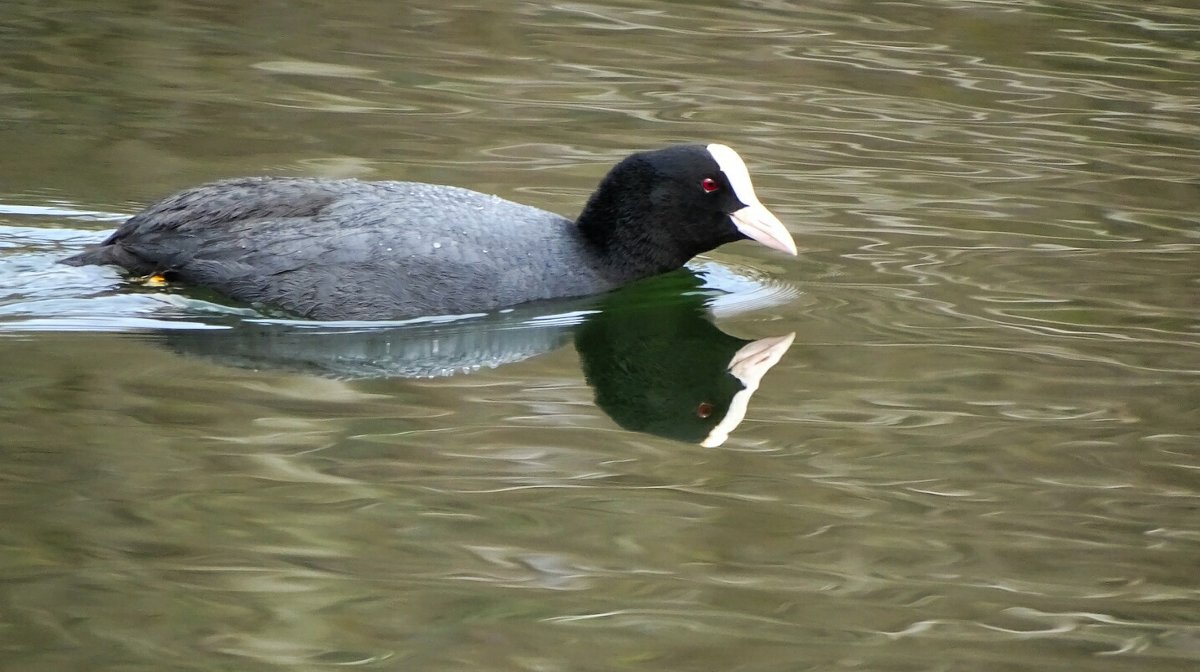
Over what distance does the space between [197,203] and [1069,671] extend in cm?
359

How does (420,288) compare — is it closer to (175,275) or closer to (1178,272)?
(175,275)

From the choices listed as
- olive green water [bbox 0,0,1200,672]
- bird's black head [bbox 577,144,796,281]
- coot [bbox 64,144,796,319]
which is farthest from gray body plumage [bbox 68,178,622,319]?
bird's black head [bbox 577,144,796,281]

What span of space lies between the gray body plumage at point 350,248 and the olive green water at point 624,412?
114 millimetres

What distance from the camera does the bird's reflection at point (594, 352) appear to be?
4.97 meters

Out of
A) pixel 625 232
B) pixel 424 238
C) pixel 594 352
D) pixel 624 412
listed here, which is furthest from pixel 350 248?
pixel 624 412

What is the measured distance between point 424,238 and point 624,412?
111 centimetres

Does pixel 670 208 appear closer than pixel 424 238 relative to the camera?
No

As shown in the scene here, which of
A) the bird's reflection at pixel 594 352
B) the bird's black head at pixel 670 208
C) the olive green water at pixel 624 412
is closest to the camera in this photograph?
the olive green water at pixel 624 412

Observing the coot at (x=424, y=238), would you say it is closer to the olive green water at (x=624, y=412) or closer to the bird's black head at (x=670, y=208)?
the bird's black head at (x=670, y=208)

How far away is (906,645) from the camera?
11.4 feet

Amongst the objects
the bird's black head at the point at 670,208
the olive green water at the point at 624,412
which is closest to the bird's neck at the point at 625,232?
the bird's black head at the point at 670,208

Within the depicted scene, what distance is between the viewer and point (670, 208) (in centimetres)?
603

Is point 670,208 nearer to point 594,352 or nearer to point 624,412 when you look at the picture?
point 594,352

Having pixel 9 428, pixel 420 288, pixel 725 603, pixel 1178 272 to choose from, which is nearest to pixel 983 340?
pixel 1178 272
